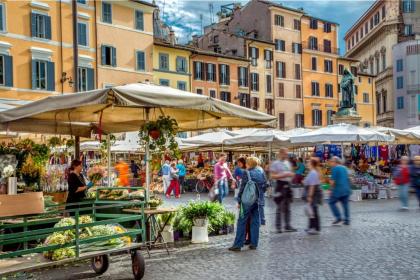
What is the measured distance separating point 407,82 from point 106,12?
37559mm

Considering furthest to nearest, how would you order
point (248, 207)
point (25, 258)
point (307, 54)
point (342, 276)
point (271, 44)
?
point (307, 54)
point (271, 44)
point (248, 207)
point (342, 276)
point (25, 258)

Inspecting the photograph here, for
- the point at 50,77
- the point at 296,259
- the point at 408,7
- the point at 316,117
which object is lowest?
the point at 296,259

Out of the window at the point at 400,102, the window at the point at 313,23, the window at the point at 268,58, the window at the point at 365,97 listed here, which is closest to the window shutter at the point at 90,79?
the window at the point at 268,58

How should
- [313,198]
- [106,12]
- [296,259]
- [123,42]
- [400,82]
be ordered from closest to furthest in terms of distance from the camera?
1. [296,259]
2. [313,198]
3. [106,12]
4. [123,42]
5. [400,82]

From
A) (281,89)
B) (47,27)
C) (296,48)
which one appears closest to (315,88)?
(296,48)

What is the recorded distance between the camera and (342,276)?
294 inches

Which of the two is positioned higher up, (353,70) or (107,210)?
(353,70)

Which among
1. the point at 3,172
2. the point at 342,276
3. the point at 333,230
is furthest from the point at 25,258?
the point at 333,230

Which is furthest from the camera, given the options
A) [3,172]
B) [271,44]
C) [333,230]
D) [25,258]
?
[271,44]

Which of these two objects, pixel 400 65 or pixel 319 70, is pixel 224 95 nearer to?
pixel 319 70

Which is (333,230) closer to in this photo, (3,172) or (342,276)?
(342,276)

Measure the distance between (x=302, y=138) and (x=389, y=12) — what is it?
5140 centimetres

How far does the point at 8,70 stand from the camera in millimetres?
32219

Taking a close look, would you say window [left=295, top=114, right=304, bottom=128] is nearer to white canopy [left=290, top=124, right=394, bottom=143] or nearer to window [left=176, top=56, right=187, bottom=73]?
window [left=176, top=56, right=187, bottom=73]
